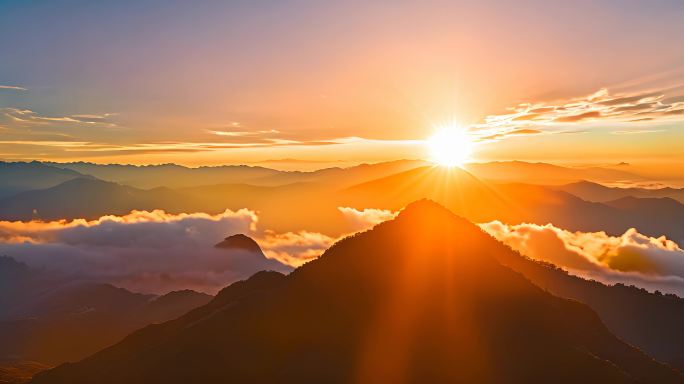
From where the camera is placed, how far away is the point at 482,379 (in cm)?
11094

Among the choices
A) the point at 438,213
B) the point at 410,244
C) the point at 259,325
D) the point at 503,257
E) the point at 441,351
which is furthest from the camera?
the point at 503,257

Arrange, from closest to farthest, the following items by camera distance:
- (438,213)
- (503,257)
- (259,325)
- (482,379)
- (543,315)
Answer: (482,379), (543,315), (259,325), (438,213), (503,257)

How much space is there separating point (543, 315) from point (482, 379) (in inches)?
1181

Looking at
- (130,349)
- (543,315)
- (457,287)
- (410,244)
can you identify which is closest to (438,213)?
(410,244)

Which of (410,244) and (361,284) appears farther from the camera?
(410,244)

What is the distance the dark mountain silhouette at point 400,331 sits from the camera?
11531 cm

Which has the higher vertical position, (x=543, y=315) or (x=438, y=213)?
(x=438, y=213)

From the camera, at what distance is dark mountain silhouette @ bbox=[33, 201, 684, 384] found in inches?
4540

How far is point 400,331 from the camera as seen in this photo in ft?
417

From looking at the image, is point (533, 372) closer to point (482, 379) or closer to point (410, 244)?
point (482, 379)

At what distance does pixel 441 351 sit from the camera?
11994 cm

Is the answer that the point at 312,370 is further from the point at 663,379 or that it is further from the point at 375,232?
the point at 663,379

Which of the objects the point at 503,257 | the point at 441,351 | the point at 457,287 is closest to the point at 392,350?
the point at 441,351

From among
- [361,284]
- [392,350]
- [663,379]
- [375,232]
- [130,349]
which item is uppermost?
[375,232]
